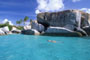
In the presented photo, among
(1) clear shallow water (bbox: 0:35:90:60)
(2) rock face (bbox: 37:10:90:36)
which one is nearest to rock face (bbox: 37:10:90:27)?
(2) rock face (bbox: 37:10:90:36)

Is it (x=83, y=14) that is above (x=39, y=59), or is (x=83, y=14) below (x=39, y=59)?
above

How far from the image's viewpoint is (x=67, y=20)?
2841 centimetres

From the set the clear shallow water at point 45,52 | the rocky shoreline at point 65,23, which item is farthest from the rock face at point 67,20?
the clear shallow water at point 45,52

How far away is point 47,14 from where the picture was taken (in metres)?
33.7

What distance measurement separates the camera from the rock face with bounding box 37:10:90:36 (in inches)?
1042

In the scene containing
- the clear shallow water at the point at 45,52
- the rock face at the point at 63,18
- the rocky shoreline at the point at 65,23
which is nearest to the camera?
the clear shallow water at the point at 45,52

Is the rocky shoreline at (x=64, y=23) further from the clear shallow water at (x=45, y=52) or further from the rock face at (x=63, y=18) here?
the clear shallow water at (x=45, y=52)

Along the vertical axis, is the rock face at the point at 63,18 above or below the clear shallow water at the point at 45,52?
above

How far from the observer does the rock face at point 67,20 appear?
86.9ft

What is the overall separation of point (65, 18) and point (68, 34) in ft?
25.5

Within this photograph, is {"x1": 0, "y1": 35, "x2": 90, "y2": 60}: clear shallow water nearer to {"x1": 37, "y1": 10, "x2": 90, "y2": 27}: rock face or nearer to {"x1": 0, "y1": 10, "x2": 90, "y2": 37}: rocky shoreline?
{"x1": 0, "y1": 10, "x2": 90, "y2": 37}: rocky shoreline

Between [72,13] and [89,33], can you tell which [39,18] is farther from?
[89,33]

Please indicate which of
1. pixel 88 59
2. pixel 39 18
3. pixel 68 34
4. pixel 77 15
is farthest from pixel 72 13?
pixel 88 59

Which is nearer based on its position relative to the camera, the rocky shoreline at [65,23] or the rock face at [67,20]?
the rocky shoreline at [65,23]
